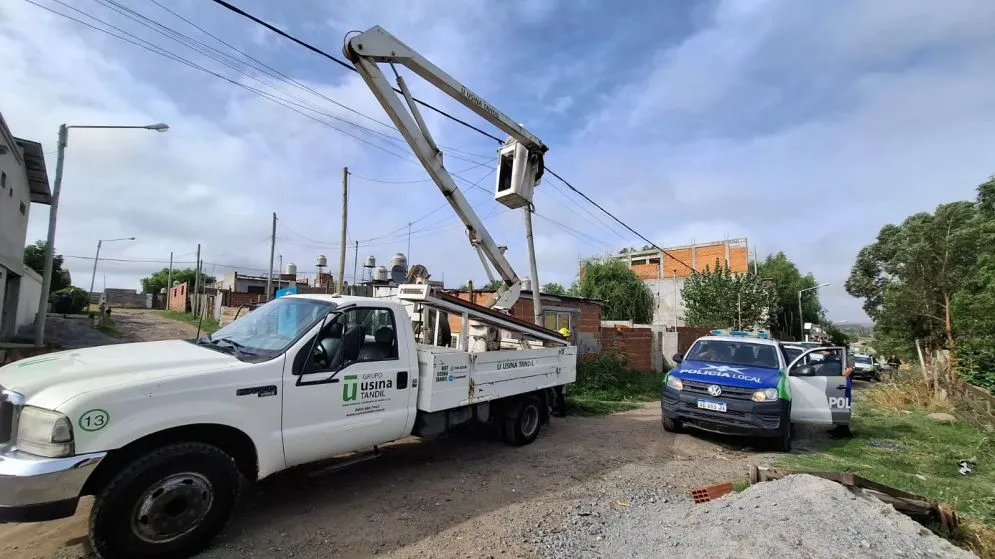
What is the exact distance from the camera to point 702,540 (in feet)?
12.4

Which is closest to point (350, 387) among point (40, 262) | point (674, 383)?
point (674, 383)

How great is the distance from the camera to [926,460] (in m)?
7.07

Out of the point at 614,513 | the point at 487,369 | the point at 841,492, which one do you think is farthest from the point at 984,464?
the point at 487,369

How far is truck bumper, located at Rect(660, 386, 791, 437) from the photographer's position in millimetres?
7117

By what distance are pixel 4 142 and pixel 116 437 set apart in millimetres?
16962

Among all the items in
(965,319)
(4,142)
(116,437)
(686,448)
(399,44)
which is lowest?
(686,448)

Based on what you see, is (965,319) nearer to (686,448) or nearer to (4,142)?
(686,448)

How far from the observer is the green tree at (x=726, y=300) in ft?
85.4

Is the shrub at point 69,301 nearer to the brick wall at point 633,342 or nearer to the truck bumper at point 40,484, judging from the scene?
the brick wall at point 633,342

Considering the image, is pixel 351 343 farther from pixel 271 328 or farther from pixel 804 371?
pixel 804 371

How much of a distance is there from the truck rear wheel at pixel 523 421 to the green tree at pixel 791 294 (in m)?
43.8

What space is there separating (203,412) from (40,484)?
903mm

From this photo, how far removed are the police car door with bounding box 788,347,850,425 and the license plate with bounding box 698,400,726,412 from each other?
56.6 inches

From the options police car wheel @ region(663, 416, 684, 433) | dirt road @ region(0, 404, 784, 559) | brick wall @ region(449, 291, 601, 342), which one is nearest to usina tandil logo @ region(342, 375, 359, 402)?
dirt road @ region(0, 404, 784, 559)
